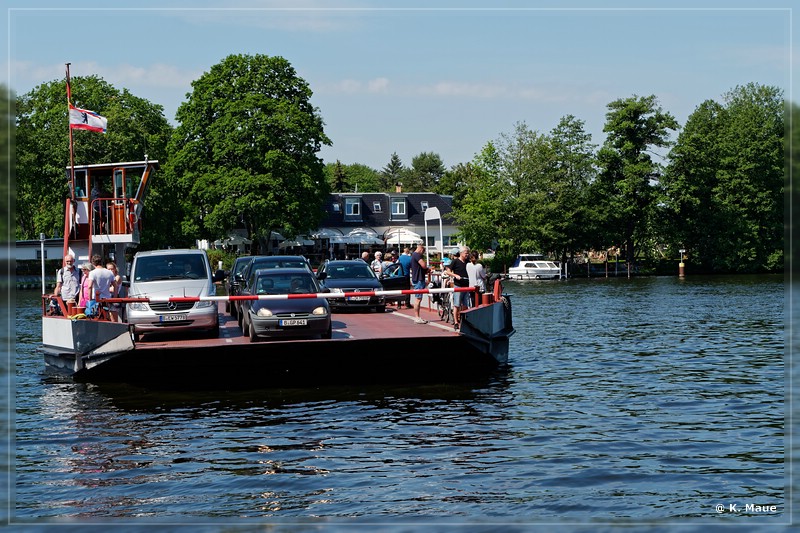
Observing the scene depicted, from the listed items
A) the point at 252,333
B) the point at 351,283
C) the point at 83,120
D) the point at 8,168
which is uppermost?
the point at 83,120

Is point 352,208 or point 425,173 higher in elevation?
point 425,173

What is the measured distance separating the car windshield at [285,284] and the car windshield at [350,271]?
7423 mm

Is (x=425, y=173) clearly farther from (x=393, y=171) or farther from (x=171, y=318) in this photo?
(x=171, y=318)

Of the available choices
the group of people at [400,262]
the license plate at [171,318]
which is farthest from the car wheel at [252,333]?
the group of people at [400,262]

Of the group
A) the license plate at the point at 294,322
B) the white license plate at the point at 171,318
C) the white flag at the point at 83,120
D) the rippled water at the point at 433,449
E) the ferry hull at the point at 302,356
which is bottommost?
the rippled water at the point at 433,449

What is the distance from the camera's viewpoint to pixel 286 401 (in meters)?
20.2

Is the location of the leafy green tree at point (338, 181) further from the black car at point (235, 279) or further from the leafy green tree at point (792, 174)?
the leafy green tree at point (792, 174)

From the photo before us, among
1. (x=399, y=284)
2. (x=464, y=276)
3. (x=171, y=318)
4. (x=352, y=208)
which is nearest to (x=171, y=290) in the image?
(x=171, y=318)

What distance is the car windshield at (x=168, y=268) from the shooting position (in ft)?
73.9

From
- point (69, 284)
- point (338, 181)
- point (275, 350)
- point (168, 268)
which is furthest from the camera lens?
point (338, 181)

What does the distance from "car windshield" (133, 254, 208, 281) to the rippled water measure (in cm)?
267

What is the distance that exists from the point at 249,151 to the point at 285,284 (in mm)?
52212

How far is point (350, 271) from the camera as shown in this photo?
2967 cm

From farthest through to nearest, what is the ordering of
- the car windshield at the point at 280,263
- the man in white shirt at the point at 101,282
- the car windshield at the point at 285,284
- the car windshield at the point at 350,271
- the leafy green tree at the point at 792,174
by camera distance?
1. the car windshield at the point at 350,271
2. the car windshield at the point at 280,263
3. the man in white shirt at the point at 101,282
4. the car windshield at the point at 285,284
5. the leafy green tree at the point at 792,174
